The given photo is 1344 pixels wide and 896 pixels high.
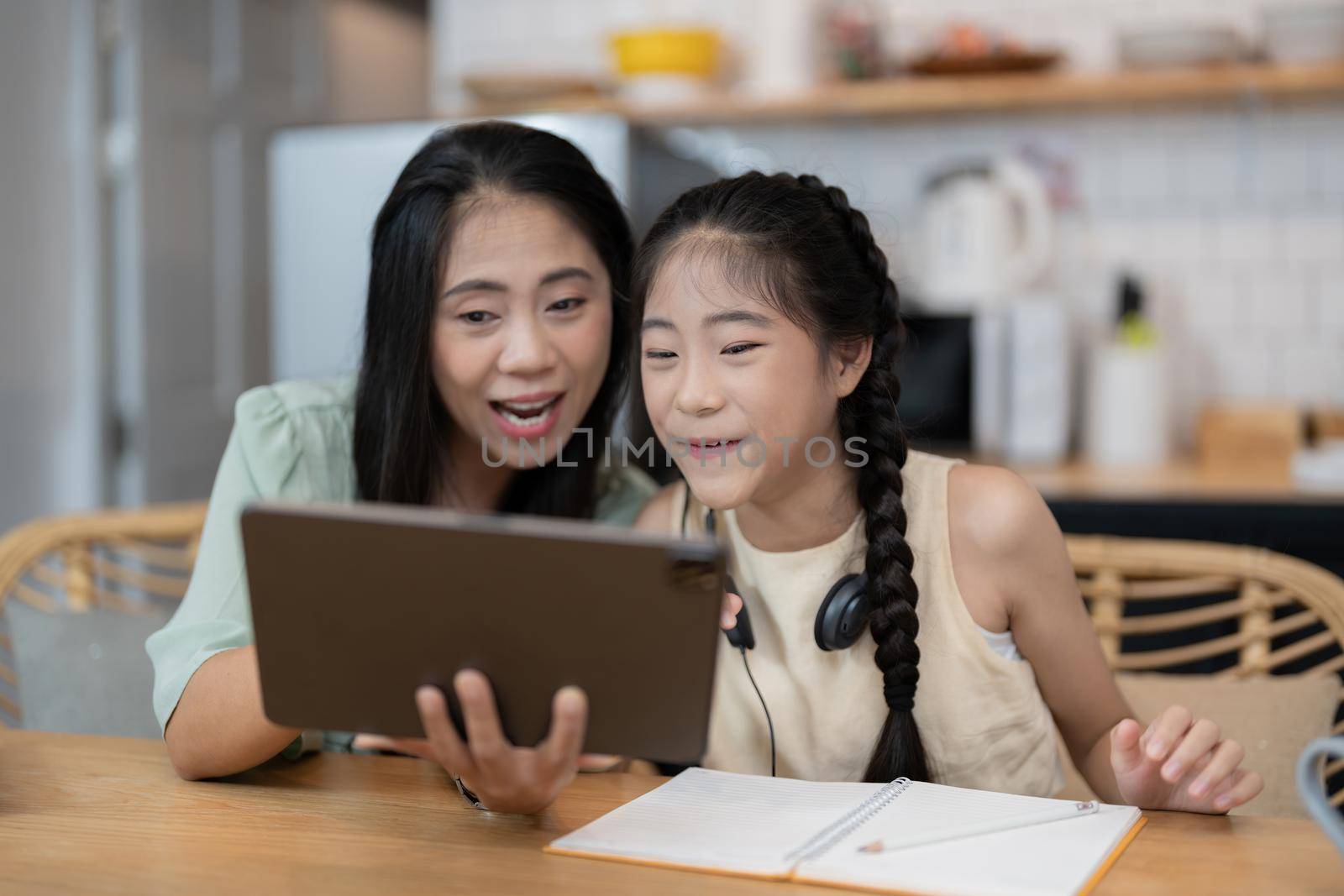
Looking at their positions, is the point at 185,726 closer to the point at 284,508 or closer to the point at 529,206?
the point at 284,508

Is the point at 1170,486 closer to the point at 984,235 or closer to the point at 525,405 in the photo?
the point at 984,235

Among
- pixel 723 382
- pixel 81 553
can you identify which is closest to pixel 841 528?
pixel 723 382

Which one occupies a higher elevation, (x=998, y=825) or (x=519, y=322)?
(x=519, y=322)

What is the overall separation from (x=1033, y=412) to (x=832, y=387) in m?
1.66

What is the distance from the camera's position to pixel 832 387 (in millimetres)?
1277

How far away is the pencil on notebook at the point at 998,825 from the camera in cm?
90

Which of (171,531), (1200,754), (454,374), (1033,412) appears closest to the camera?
(1200,754)

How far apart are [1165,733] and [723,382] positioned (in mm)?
453

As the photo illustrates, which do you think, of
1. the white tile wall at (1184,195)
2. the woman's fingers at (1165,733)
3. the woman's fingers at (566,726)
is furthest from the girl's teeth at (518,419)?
the white tile wall at (1184,195)

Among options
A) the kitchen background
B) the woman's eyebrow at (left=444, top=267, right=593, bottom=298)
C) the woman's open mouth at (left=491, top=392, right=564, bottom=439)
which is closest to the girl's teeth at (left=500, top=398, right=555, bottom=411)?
the woman's open mouth at (left=491, top=392, right=564, bottom=439)

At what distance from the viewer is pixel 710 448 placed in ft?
3.92

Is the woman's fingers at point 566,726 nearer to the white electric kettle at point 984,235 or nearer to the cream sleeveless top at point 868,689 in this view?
the cream sleeveless top at point 868,689

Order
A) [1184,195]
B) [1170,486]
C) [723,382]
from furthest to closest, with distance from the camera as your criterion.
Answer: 1. [1184,195]
2. [1170,486]
3. [723,382]

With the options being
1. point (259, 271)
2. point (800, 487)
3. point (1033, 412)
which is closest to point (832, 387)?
point (800, 487)
